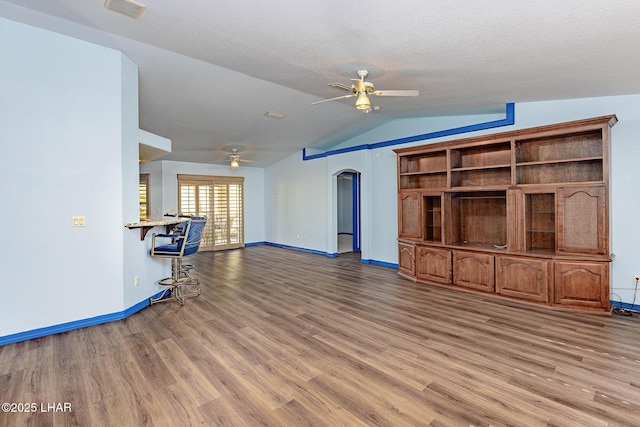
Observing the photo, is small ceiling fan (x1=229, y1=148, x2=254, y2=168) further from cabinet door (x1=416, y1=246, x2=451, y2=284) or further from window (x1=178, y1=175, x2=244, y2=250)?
cabinet door (x1=416, y1=246, x2=451, y2=284)

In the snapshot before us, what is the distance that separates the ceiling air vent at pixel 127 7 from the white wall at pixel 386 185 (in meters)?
4.99

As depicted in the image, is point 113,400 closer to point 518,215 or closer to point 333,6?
point 333,6

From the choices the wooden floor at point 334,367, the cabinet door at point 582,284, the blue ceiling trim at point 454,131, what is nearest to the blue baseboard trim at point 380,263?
the wooden floor at point 334,367

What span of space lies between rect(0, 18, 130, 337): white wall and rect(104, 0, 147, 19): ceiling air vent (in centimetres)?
105

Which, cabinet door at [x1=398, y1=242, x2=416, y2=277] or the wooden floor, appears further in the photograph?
cabinet door at [x1=398, y1=242, x2=416, y2=277]

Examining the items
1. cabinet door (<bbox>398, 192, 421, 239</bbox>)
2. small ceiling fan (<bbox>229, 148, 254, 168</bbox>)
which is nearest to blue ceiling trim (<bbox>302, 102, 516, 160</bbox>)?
cabinet door (<bbox>398, 192, 421, 239</bbox>)

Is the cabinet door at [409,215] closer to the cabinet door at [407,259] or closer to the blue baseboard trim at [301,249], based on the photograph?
the cabinet door at [407,259]

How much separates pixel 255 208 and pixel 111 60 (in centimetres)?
687

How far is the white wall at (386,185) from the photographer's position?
405 centimetres

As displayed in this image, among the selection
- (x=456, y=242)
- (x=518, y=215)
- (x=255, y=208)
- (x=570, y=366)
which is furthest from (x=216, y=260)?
(x=570, y=366)

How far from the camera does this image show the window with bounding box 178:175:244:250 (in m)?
8.93

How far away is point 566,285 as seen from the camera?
4004 mm

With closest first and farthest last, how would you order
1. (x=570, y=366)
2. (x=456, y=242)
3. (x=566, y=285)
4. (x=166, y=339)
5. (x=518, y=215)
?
1. (x=570, y=366)
2. (x=166, y=339)
3. (x=566, y=285)
4. (x=518, y=215)
5. (x=456, y=242)

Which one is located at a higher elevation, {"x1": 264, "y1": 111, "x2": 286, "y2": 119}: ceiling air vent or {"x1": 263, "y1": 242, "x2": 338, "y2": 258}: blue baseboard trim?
{"x1": 264, "y1": 111, "x2": 286, "y2": 119}: ceiling air vent
